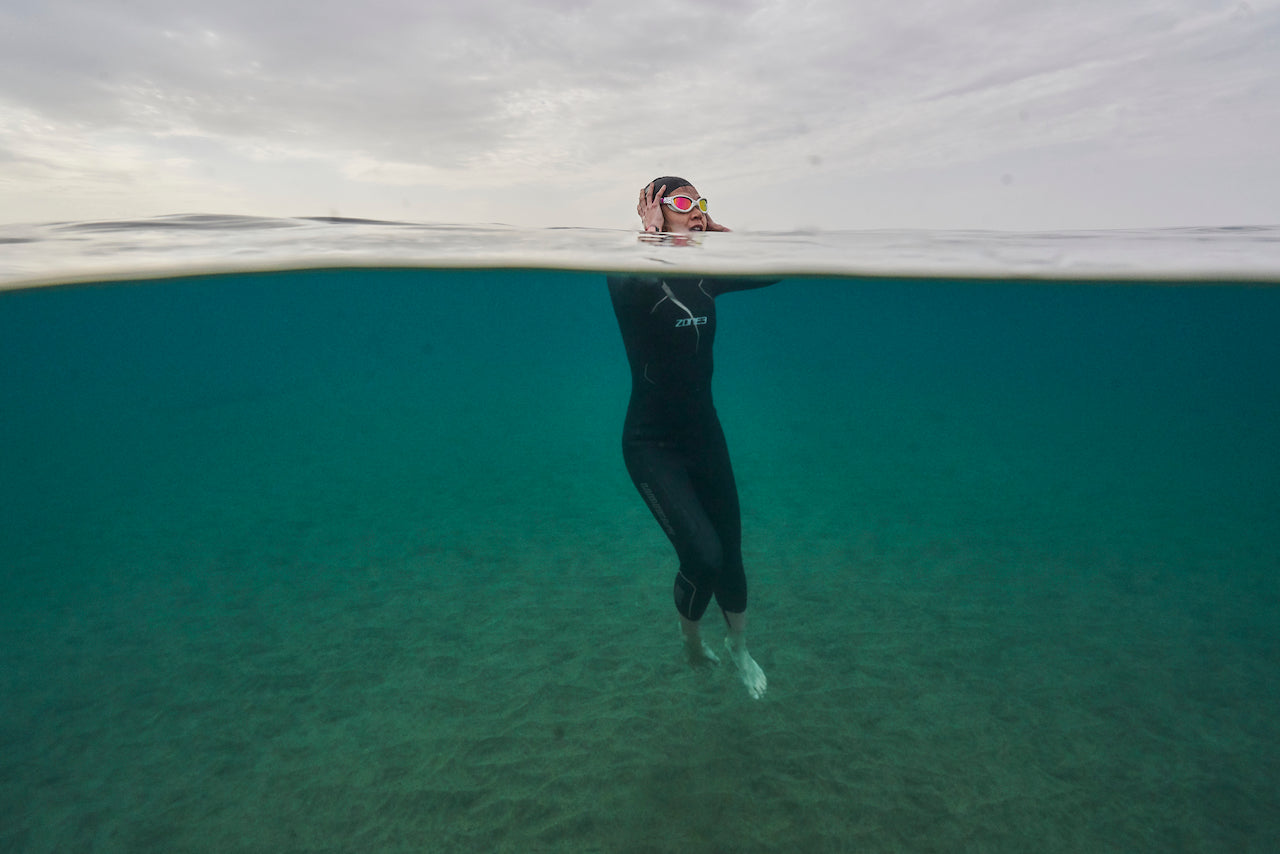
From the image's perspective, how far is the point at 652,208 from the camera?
446cm

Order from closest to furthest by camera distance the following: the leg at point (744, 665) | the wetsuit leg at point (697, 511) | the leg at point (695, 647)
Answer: the wetsuit leg at point (697, 511) → the leg at point (695, 647) → the leg at point (744, 665)

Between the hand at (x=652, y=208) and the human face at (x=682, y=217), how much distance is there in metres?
0.03

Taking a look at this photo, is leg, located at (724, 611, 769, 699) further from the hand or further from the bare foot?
the hand

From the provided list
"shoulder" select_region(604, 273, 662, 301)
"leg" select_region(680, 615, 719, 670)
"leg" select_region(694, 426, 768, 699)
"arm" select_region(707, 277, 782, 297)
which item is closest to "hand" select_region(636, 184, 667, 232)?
"shoulder" select_region(604, 273, 662, 301)

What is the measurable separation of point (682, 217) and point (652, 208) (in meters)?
0.21

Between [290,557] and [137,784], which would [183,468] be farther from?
[137,784]

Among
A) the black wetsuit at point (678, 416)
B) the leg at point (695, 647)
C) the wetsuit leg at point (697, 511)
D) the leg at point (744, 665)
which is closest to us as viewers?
the wetsuit leg at point (697, 511)

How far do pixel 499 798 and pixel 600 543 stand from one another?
192 inches

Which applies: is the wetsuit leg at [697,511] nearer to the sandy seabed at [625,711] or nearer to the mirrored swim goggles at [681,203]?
the sandy seabed at [625,711]

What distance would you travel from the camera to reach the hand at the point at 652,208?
445cm

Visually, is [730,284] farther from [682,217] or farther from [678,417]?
[678,417]

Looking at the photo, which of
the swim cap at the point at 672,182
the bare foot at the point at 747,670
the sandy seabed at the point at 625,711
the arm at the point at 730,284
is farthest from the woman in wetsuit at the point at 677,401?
the sandy seabed at the point at 625,711

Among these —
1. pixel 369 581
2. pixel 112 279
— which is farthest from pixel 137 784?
pixel 112 279

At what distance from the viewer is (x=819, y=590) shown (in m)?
7.30
